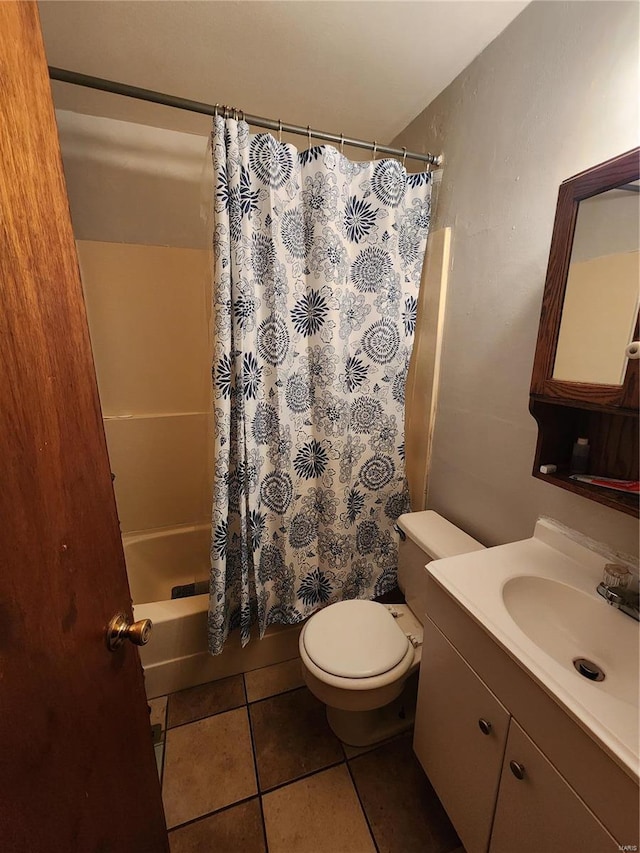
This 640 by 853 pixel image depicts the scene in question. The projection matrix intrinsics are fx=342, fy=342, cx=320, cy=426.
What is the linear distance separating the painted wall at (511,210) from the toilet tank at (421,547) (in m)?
0.08

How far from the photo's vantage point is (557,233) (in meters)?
0.86

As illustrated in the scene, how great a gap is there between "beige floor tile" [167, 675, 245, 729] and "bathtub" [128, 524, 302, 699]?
0.03m

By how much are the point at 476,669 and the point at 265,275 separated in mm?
1311

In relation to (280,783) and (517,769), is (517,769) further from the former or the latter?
(280,783)

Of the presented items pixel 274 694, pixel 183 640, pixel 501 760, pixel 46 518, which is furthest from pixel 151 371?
pixel 501 760

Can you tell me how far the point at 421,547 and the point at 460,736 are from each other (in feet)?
1.73

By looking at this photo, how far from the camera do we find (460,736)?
895 mm

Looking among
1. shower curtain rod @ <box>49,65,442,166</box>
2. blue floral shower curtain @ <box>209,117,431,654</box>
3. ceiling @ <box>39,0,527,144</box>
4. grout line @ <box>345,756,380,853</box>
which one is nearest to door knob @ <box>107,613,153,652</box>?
blue floral shower curtain @ <box>209,117,431,654</box>

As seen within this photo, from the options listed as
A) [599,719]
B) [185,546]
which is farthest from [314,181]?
[185,546]

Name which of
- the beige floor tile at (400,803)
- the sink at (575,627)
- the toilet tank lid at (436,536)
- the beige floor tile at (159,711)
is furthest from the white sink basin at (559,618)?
the beige floor tile at (159,711)

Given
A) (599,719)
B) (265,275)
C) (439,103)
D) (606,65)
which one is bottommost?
(599,719)

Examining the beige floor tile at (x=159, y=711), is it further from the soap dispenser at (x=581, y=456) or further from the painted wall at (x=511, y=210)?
the soap dispenser at (x=581, y=456)

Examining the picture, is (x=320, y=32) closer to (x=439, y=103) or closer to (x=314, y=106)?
(x=314, y=106)

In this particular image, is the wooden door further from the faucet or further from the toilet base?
the faucet
